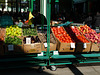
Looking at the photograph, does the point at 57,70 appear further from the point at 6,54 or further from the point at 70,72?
the point at 6,54

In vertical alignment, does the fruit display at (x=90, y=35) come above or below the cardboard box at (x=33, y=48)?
above

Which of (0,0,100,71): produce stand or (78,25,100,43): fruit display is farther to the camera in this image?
(78,25,100,43): fruit display

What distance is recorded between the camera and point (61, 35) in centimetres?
556

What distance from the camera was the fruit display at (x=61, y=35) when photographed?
5.21 meters

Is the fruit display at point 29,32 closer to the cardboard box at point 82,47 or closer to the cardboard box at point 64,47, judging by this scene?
the cardboard box at point 64,47

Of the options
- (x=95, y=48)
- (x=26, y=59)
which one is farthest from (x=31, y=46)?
(x=95, y=48)

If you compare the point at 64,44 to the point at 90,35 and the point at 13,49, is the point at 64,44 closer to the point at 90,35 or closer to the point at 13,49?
the point at 90,35

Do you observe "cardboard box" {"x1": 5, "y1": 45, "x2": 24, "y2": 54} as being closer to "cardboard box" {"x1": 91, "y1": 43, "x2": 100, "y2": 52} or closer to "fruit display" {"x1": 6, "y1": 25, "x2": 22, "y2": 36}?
"fruit display" {"x1": 6, "y1": 25, "x2": 22, "y2": 36}

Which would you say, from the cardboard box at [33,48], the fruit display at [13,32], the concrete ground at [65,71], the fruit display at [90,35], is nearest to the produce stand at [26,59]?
the cardboard box at [33,48]

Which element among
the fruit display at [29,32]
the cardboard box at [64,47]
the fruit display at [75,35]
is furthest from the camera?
the fruit display at [29,32]

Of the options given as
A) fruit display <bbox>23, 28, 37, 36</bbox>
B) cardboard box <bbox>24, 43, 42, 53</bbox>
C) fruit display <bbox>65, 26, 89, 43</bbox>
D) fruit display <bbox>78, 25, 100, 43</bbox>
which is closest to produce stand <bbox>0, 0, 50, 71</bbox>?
cardboard box <bbox>24, 43, 42, 53</bbox>

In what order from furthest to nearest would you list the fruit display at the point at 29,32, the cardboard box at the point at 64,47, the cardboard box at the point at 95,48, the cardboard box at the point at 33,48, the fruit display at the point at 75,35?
the fruit display at the point at 29,32
the fruit display at the point at 75,35
the cardboard box at the point at 95,48
the cardboard box at the point at 64,47
the cardboard box at the point at 33,48

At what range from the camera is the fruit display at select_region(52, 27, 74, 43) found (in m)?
5.21

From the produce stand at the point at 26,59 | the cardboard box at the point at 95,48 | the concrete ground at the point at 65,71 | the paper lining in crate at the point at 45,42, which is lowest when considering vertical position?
the concrete ground at the point at 65,71
